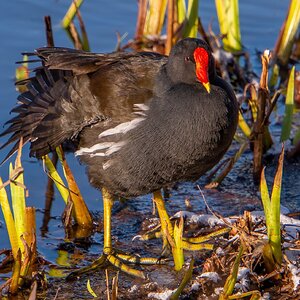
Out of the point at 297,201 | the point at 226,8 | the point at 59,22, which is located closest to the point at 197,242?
the point at 297,201

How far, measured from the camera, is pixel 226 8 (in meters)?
6.28

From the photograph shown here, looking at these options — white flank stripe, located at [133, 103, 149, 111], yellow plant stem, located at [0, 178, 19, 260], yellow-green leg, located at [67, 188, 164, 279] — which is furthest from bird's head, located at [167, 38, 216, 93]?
yellow plant stem, located at [0, 178, 19, 260]

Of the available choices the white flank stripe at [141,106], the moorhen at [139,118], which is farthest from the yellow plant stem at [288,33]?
the white flank stripe at [141,106]

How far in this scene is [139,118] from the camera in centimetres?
406

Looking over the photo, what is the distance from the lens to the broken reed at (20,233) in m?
3.72

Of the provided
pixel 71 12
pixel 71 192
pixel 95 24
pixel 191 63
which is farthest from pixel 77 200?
pixel 95 24

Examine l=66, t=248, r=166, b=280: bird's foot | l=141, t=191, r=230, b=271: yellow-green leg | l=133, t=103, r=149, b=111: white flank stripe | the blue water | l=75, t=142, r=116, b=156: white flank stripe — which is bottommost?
l=66, t=248, r=166, b=280: bird's foot

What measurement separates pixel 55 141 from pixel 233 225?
3.53 ft

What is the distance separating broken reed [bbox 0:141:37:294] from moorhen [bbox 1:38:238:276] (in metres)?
0.56

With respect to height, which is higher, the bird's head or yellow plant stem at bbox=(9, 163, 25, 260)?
the bird's head

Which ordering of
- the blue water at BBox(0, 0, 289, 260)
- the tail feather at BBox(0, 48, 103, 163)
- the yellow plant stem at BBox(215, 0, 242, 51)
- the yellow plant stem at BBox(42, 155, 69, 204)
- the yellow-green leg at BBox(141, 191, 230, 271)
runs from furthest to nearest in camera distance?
the blue water at BBox(0, 0, 289, 260) < the yellow plant stem at BBox(215, 0, 242, 51) < the yellow plant stem at BBox(42, 155, 69, 204) < the tail feather at BBox(0, 48, 103, 163) < the yellow-green leg at BBox(141, 191, 230, 271)

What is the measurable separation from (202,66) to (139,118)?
1.30ft

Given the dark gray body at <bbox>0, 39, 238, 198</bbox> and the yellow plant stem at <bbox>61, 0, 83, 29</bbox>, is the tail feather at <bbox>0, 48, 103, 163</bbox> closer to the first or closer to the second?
the dark gray body at <bbox>0, 39, 238, 198</bbox>

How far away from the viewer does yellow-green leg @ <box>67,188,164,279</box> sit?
4.09 meters
